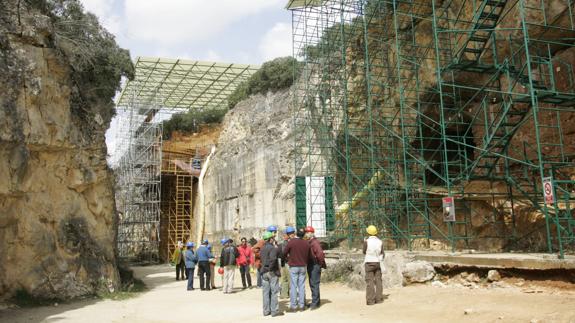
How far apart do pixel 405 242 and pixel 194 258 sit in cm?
663

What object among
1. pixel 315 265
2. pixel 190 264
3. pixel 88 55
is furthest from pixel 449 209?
pixel 88 55

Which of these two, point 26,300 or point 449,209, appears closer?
point 26,300

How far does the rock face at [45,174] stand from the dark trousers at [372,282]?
6.10 m

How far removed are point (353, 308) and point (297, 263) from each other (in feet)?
4.00

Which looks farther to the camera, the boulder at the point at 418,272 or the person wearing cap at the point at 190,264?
the person wearing cap at the point at 190,264

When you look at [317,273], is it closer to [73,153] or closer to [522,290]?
[522,290]

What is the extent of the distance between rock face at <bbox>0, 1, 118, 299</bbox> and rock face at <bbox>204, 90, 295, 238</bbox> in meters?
8.94

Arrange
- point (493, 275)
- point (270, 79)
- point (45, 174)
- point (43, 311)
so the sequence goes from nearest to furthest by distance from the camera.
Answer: point (493, 275) < point (43, 311) < point (45, 174) < point (270, 79)

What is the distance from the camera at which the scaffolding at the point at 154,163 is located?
1094 inches

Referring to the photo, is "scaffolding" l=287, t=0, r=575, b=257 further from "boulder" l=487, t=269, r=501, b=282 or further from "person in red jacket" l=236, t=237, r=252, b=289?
"person in red jacket" l=236, t=237, r=252, b=289

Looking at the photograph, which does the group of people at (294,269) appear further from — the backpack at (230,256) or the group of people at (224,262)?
the group of people at (224,262)

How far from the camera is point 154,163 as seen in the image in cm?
2909

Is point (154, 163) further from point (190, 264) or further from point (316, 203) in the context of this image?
point (190, 264)

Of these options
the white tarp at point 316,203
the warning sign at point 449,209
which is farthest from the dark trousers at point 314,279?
the white tarp at point 316,203
